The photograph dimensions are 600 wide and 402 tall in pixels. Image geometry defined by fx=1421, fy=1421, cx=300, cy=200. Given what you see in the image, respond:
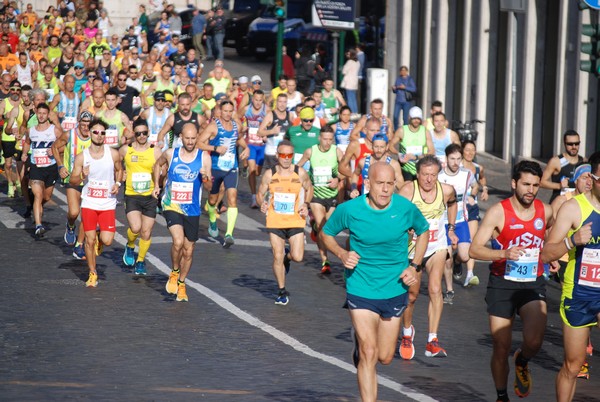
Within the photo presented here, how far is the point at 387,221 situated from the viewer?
956 centimetres

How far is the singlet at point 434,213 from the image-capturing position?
477 inches

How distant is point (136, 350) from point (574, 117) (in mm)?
15160

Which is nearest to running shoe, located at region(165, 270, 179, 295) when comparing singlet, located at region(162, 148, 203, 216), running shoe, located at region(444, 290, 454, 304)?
singlet, located at region(162, 148, 203, 216)

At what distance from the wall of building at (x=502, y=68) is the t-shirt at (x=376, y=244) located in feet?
40.9

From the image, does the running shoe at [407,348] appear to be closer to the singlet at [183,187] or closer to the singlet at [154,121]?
the singlet at [183,187]

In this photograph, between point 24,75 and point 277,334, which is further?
point 24,75

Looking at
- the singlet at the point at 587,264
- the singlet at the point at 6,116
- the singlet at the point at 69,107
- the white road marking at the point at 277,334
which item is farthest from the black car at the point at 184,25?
the singlet at the point at 587,264

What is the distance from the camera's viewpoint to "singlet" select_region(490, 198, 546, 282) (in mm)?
9680

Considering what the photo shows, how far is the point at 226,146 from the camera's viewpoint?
63.6ft

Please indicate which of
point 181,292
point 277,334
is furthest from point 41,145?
point 277,334

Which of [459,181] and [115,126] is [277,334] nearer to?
[459,181]

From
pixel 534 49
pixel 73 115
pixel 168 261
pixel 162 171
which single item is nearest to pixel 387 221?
pixel 162 171

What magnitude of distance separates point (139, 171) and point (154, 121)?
16.6 feet

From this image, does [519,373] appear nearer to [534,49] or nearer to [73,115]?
[73,115]
